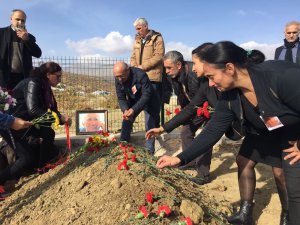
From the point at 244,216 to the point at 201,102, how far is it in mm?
1342

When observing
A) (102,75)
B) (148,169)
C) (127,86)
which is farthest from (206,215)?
(102,75)

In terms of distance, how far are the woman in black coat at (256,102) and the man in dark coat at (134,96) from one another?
8.41ft

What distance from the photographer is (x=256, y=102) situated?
2.62m

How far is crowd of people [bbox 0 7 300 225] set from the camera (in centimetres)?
249

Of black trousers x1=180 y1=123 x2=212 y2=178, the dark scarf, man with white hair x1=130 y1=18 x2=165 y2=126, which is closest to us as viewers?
black trousers x1=180 y1=123 x2=212 y2=178

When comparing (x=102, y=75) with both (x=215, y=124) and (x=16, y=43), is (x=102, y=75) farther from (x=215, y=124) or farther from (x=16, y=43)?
(x=215, y=124)

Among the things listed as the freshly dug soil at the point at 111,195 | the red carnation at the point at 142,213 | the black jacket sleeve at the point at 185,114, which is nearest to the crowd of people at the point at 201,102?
the black jacket sleeve at the point at 185,114

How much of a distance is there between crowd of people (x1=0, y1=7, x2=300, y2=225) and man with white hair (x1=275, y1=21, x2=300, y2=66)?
2 centimetres

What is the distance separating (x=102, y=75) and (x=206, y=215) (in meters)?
5.22

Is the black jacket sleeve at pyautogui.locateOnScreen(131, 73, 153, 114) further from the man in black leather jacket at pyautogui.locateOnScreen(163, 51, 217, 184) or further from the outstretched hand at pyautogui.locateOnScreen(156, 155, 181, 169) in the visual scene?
the outstretched hand at pyautogui.locateOnScreen(156, 155, 181, 169)

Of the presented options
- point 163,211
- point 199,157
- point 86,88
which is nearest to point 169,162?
point 163,211

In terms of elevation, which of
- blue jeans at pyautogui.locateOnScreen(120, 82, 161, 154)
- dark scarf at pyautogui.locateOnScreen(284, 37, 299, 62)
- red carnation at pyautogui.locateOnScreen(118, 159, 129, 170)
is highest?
dark scarf at pyautogui.locateOnScreen(284, 37, 299, 62)

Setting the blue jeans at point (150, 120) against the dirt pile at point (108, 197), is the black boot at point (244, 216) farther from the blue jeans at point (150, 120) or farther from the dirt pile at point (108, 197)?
the blue jeans at point (150, 120)

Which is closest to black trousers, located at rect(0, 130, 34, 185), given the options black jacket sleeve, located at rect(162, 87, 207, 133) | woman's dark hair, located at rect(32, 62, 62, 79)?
woman's dark hair, located at rect(32, 62, 62, 79)
